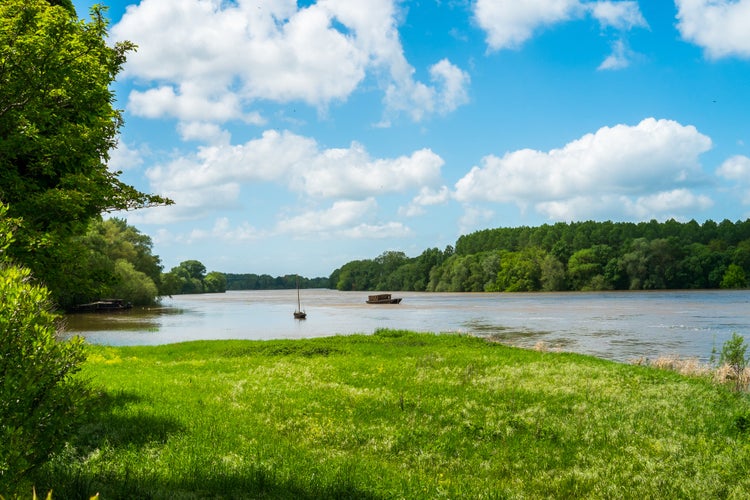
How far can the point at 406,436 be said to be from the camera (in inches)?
499

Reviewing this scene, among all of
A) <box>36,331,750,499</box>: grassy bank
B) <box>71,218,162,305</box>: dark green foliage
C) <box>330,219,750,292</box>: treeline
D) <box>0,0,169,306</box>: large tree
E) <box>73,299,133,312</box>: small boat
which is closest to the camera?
<box>36,331,750,499</box>: grassy bank

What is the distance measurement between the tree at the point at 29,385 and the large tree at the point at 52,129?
635 cm

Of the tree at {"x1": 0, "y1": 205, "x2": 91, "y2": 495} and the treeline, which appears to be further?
the treeline

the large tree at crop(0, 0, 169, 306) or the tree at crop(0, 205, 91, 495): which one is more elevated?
the large tree at crop(0, 0, 169, 306)

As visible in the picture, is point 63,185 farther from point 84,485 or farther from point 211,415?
point 84,485

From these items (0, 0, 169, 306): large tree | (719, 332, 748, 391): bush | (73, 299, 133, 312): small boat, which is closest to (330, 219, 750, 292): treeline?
(73, 299, 133, 312): small boat

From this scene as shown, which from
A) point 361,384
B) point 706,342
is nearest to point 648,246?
point 706,342

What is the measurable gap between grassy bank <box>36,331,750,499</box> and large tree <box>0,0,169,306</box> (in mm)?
4876

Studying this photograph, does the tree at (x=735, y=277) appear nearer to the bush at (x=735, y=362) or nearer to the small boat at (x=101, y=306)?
the bush at (x=735, y=362)

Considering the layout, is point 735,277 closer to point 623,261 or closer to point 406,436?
point 623,261

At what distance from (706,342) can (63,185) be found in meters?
43.6

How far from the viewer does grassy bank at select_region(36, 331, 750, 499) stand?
30.2 ft

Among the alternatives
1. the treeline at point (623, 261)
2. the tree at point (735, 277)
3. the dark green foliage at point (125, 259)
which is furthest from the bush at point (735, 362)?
the tree at point (735, 277)

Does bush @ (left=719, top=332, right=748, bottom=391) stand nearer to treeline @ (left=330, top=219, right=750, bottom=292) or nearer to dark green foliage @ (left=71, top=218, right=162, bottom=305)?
dark green foliage @ (left=71, top=218, right=162, bottom=305)
